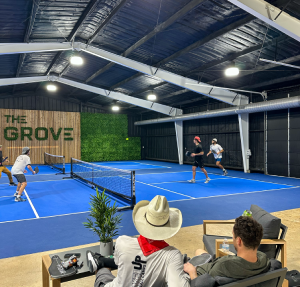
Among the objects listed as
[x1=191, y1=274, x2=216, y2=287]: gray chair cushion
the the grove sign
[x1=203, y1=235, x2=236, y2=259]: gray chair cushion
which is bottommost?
[x1=203, y1=235, x2=236, y2=259]: gray chair cushion

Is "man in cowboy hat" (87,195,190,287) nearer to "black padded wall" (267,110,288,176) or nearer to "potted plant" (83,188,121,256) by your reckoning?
"potted plant" (83,188,121,256)

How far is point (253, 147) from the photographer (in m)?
15.6

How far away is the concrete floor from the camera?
134 inches

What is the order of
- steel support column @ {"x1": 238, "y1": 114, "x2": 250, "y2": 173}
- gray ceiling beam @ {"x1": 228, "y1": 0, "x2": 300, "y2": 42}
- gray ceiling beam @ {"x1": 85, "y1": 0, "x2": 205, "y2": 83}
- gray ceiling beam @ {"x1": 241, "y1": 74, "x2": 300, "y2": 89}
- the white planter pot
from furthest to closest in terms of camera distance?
1. steel support column @ {"x1": 238, "y1": 114, "x2": 250, "y2": 173}
2. gray ceiling beam @ {"x1": 241, "y1": 74, "x2": 300, "y2": 89}
3. gray ceiling beam @ {"x1": 85, "y1": 0, "x2": 205, "y2": 83}
4. gray ceiling beam @ {"x1": 228, "y1": 0, "x2": 300, "y2": 42}
5. the white planter pot

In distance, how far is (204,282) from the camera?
6.27 feet

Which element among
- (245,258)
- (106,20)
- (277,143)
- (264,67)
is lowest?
(245,258)

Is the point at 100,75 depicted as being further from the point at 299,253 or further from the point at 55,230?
the point at 299,253

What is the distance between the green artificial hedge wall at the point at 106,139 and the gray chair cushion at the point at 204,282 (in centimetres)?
2256

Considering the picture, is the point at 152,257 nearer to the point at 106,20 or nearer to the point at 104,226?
the point at 104,226

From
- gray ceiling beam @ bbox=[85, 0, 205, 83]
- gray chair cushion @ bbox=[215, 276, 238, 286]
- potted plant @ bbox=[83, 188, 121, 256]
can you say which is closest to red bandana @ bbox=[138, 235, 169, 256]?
gray chair cushion @ bbox=[215, 276, 238, 286]

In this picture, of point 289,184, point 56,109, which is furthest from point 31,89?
point 289,184

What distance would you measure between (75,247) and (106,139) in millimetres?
20697

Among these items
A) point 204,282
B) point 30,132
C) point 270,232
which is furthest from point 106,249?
point 30,132

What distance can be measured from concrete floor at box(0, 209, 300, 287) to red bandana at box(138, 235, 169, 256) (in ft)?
6.23
